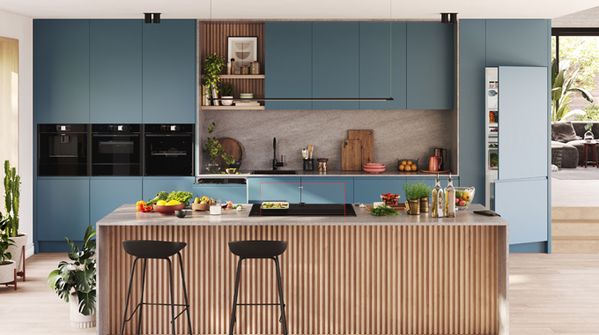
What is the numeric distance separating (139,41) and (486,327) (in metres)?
5.07

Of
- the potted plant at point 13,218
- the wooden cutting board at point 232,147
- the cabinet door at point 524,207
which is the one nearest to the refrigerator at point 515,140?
the cabinet door at point 524,207

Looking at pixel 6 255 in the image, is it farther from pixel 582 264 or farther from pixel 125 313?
pixel 582 264

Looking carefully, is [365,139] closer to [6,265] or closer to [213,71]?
[213,71]

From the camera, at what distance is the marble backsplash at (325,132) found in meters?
9.39

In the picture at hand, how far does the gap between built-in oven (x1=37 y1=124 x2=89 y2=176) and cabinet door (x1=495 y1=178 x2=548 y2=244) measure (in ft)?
15.0

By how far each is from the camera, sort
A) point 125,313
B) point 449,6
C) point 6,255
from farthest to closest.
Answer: point 449,6, point 6,255, point 125,313

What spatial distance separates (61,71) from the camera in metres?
8.80

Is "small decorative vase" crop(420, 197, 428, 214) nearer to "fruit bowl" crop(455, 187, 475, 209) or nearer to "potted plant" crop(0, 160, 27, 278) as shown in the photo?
"fruit bowl" crop(455, 187, 475, 209)

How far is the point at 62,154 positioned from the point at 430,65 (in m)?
4.22

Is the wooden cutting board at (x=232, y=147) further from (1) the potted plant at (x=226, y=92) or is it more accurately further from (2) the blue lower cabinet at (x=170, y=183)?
(2) the blue lower cabinet at (x=170, y=183)

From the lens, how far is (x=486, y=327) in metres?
5.72

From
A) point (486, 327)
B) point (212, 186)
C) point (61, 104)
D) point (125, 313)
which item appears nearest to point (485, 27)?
point (212, 186)

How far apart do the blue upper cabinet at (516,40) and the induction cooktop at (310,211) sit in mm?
3606

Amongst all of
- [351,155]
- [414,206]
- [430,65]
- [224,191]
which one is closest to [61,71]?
[224,191]
